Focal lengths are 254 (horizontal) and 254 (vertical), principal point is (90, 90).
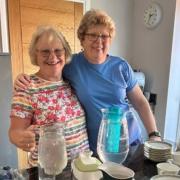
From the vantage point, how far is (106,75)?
1366 millimetres

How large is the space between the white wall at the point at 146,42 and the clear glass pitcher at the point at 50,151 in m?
2.14

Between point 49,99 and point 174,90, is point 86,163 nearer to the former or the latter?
point 49,99

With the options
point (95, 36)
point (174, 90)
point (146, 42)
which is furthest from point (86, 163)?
point (146, 42)

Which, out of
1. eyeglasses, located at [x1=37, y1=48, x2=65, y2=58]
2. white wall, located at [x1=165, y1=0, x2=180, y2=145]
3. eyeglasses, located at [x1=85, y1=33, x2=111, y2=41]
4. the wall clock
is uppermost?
the wall clock

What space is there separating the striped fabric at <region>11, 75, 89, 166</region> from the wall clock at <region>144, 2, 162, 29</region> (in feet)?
6.48

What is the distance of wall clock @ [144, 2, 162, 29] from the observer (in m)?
2.83

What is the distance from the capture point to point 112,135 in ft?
3.21

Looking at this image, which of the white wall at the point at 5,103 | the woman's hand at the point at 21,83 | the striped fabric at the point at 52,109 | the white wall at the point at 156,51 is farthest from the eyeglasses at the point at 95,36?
the white wall at the point at 156,51

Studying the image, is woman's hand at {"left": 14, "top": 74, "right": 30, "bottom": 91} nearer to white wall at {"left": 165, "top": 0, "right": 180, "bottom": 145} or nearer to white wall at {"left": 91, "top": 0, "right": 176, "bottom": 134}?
white wall at {"left": 91, "top": 0, "right": 176, "bottom": 134}

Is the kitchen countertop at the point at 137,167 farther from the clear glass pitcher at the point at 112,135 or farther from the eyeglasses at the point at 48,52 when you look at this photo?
the eyeglasses at the point at 48,52

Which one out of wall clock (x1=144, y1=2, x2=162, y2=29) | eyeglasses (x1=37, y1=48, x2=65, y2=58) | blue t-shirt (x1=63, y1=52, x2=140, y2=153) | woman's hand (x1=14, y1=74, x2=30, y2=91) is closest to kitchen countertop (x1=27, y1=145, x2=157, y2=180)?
blue t-shirt (x1=63, y1=52, x2=140, y2=153)

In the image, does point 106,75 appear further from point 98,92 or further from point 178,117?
point 178,117

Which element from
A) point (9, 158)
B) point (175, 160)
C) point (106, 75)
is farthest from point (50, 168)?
point (9, 158)

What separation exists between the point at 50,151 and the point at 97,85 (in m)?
0.55
